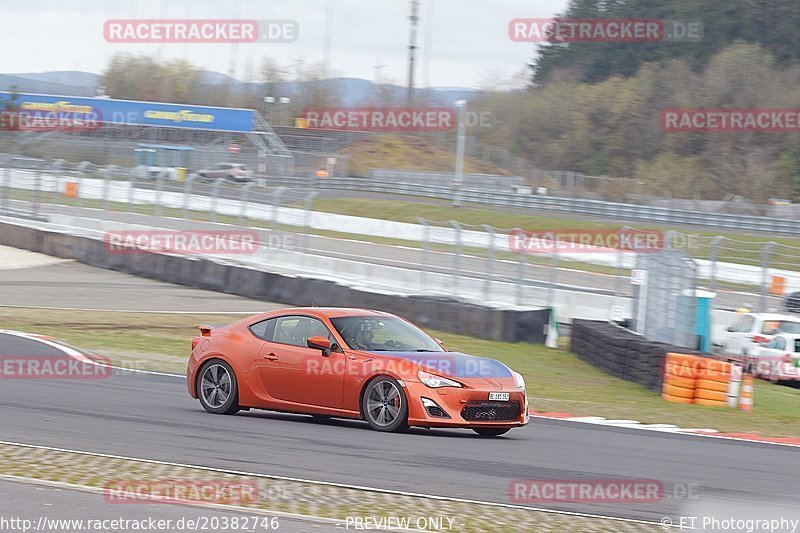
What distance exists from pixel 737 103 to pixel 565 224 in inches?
1298

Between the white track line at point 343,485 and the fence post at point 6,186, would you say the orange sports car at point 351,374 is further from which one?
the fence post at point 6,186

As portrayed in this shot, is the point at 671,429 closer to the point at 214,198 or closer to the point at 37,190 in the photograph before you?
the point at 214,198

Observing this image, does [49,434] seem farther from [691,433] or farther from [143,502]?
[691,433]

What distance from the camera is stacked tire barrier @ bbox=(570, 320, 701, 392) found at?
51.9 ft

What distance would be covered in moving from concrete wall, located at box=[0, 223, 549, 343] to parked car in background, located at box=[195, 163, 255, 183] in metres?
25.8

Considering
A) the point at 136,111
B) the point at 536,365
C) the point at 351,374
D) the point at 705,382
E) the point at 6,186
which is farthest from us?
the point at 136,111

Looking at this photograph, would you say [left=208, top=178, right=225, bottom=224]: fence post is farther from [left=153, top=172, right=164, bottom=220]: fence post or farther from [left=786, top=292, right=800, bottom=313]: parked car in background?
[left=786, top=292, right=800, bottom=313]: parked car in background

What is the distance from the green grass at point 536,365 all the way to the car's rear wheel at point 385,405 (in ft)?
12.4

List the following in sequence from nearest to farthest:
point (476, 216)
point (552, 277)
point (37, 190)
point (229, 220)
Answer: point (552, 277) → point (229, 220) → point (37, 190) → point (476, 216)

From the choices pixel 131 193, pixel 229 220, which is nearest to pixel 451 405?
pixel 229 220

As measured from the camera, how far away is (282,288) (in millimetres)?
23359

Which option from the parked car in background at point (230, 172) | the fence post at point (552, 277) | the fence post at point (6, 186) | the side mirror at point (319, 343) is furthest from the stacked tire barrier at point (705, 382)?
the parked car in background at point (230, 172)

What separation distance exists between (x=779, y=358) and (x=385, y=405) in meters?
12.6

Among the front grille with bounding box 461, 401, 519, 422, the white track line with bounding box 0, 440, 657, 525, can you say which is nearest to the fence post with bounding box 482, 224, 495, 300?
the front grille with bounding box 461, 401, 519, 422
